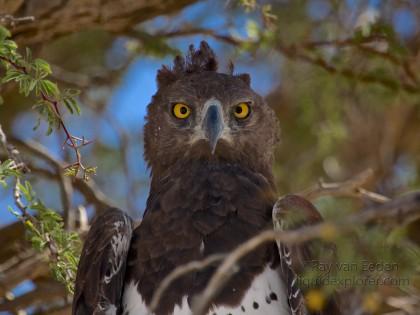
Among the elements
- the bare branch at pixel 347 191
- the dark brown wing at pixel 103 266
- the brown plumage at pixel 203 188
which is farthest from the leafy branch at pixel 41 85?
the bare branch at pixel 347 191

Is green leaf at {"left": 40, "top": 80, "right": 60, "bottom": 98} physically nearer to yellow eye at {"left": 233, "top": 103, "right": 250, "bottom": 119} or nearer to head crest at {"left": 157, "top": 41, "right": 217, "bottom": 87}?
yellow eye at {"left": 233, "top": 103, "right": 250, "bottom": 119}

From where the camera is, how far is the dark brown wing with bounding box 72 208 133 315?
569cm

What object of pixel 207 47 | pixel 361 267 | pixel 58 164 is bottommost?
pixel 361 267

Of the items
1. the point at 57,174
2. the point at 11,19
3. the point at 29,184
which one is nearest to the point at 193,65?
the point at 57,174

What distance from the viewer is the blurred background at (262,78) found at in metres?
6.73

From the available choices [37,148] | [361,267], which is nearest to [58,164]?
[37,148]

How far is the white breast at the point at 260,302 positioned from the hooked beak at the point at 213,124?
3.29ft

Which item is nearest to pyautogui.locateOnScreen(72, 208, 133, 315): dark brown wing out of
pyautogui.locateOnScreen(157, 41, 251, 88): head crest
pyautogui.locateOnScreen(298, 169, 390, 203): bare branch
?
pyautogui.locateOnScreen(298, 169, 390, 203): bare branch

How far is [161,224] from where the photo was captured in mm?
6020

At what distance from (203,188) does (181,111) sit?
0.74m

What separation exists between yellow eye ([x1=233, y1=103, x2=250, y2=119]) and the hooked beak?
282 millimetres

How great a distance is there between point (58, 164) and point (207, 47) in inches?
61.4

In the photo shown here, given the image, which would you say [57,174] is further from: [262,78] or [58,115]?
[262,78]

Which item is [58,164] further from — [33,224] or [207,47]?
[33,224]
